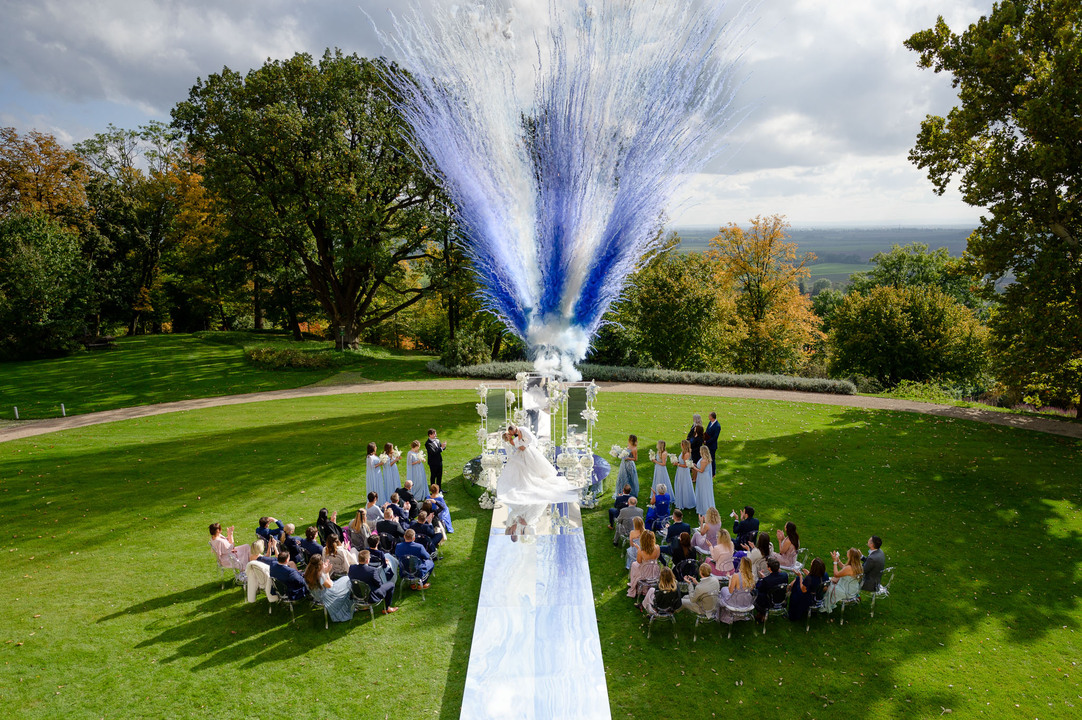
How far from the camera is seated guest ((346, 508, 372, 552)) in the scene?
11.3 meters

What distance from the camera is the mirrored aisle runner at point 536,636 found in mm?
7891

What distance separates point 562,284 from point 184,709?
33.6 feet

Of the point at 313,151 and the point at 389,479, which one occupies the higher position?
the point at 313,151

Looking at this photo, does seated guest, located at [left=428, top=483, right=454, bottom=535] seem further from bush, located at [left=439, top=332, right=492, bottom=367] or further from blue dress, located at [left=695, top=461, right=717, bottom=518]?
bush, located at [left=439, top=332, right=492, bottom=367]

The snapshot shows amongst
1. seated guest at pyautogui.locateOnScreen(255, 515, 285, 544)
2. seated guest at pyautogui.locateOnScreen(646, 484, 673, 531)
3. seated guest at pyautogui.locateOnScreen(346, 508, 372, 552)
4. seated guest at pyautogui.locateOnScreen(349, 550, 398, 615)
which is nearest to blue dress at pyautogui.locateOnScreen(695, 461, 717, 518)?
seated guest at pyautogui.locateOnScreen(646, 484, 673, 531)

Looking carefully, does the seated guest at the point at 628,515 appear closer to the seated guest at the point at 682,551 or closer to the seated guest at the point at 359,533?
the seated guest at the point at 682,551

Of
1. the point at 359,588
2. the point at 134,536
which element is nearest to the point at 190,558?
the point at 134,536

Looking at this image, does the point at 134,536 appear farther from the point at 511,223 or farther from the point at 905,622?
the point at 905,622

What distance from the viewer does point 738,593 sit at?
964 cm

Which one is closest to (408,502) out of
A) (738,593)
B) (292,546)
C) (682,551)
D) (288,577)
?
(292,546)

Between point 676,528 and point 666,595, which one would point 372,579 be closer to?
point 666,595

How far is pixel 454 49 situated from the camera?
470 inches

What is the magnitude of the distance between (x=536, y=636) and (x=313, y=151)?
29454 millimetres

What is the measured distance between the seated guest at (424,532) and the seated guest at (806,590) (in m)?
7.00
